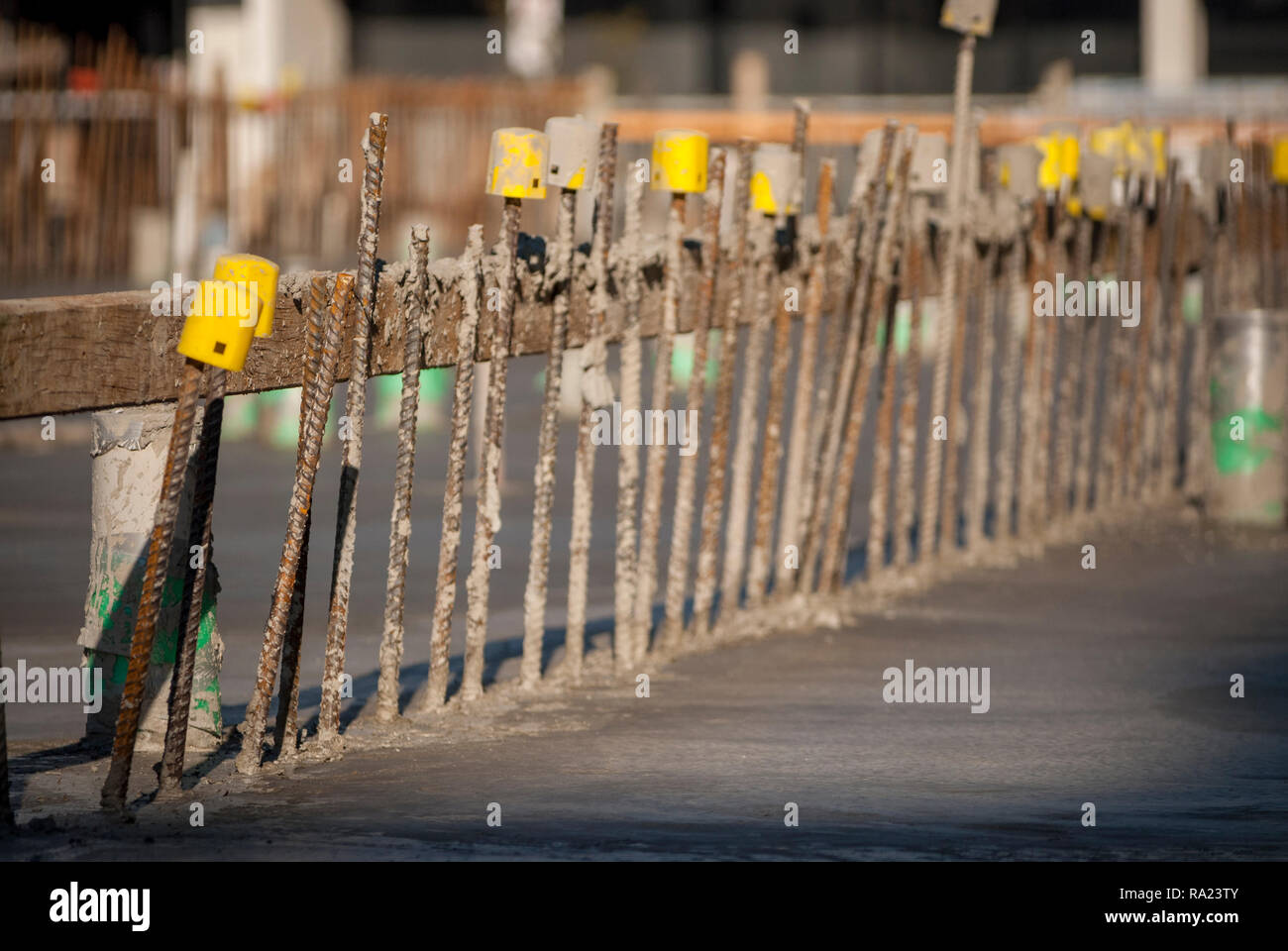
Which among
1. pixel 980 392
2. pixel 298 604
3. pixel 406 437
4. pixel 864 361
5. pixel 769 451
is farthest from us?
pixel 980 392

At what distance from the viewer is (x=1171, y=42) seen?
39.6 metres

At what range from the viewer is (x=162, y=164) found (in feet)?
102

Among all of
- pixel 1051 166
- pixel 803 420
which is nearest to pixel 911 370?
pixel 803 420

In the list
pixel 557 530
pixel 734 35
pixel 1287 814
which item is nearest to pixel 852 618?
pixel 557 530

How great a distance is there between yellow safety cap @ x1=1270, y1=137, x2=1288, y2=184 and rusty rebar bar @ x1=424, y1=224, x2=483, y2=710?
8645mm

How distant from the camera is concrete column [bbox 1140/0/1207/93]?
129ft

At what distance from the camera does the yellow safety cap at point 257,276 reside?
5586mm

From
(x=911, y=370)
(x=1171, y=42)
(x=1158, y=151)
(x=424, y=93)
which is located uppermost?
(x=1171, y=42)

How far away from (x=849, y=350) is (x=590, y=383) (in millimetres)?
2181

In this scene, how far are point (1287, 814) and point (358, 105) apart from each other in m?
28.7

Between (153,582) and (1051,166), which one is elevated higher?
(1051,166)

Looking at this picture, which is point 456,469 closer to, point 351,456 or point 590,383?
point 351,456

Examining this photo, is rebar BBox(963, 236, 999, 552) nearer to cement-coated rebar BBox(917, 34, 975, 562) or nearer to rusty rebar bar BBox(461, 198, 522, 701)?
cement-coated rebar BBox(917, 34, 975, 562)
